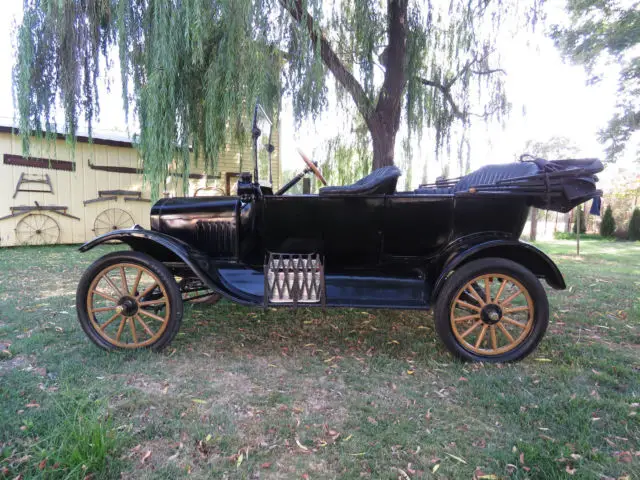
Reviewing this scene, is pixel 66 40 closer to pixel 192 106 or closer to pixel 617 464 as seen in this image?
pixel 192 106

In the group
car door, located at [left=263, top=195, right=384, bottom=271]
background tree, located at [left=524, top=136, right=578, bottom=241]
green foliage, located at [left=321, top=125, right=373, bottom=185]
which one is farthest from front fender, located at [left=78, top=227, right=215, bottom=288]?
background tree, located at [left=524, top=136, right=578, bottom=241]

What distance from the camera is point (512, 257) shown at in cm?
257

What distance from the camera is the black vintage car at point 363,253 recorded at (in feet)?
7.73

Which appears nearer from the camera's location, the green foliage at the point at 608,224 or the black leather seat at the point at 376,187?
the black leather seat at the point at 376,187

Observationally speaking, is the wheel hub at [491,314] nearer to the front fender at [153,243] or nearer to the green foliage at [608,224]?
the front fender at [153,243]

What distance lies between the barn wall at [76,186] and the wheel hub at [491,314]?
635 centimetres

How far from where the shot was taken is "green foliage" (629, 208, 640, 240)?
44.1 ft

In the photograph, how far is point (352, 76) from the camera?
5.63 m

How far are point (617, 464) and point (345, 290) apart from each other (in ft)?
5.46

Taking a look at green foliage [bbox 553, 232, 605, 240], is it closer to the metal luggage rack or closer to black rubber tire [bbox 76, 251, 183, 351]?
the metal luggage rack

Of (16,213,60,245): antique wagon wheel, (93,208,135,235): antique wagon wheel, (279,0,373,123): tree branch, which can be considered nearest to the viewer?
(279,0,373,123): tree branch

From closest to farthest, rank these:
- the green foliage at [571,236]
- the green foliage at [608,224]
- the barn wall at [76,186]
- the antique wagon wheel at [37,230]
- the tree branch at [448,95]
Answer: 1. the tree branch at [448,95]
2. the barn wall at [76,186]
3. the antique wagon wheel at [37,230]
4. the green foliage at [608,224]
5. the green foliage at [571,236]

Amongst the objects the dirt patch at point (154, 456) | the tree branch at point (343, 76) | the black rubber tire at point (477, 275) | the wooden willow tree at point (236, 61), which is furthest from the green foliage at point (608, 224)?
the dirt patch at point (154, 456)

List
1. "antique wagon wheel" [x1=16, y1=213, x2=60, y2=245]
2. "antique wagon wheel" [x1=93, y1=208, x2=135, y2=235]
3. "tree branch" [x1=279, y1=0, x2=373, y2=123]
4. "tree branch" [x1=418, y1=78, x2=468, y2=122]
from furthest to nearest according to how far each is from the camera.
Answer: "antique wagon wheel" [x1=93, y1=208, x2=135, y2=235]
"antique wagon wheel" [x1=16, y1=213, x2=60, y2=245]
"tree branch" [x1=418, y1=78, x2=468, y2=122]
"tree branch" [x1=279, y1=0, x2=373, y2=123]
